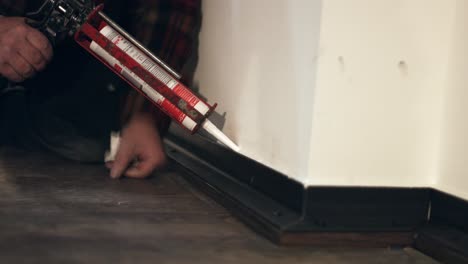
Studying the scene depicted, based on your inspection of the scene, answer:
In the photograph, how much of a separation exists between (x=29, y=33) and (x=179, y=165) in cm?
43

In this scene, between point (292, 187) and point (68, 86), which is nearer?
point (292, 187)

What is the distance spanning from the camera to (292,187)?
0.93m

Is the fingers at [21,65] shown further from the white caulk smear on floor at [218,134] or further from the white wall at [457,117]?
the white wall at [457,117]

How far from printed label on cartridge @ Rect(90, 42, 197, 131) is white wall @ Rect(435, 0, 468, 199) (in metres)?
0.44

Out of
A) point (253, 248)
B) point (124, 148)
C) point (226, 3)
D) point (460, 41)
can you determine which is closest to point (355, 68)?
point (460, 41)

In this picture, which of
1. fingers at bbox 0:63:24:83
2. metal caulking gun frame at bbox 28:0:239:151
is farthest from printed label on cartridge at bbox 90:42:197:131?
fingers at bbox 0:63:24:83

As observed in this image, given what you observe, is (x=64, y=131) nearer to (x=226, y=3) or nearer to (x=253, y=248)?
(x=226, y=3)

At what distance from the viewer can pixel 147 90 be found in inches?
44.2

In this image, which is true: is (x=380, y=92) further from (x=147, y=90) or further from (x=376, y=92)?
(x=147, y=90)

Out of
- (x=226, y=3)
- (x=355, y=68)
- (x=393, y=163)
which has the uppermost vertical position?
(x=226, y=3)

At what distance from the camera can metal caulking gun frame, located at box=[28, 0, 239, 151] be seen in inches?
43.3

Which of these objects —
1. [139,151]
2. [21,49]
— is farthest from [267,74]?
[21,49]

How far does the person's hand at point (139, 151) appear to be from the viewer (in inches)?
50.6

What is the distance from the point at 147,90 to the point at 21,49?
0.30 metres
